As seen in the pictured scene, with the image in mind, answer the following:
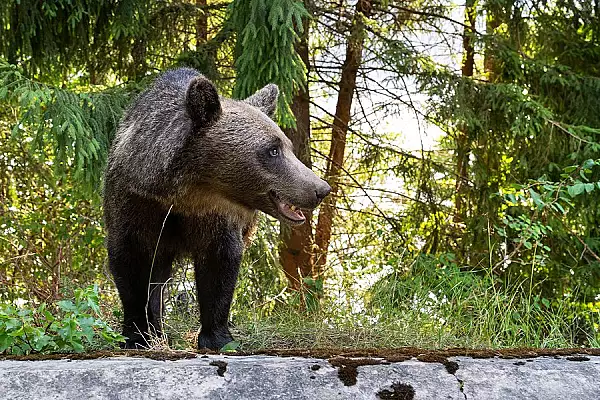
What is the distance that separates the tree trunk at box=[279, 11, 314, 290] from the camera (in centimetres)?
808

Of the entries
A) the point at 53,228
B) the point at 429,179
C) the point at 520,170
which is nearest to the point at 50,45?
the point at 53,228

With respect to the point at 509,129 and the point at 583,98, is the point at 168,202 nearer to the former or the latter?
the point at 509,129

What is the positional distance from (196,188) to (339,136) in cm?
539

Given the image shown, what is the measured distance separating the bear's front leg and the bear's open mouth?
0.46 meters

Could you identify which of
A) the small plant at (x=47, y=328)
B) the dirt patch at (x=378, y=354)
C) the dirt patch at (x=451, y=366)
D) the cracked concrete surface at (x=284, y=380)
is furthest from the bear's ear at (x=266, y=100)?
the dirt patch at (x=451, y=366)

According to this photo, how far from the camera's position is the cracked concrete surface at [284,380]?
2.46 meters

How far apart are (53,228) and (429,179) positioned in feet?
14.9

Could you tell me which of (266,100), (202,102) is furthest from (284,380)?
(266,100)

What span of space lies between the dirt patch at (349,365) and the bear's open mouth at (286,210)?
139 cm

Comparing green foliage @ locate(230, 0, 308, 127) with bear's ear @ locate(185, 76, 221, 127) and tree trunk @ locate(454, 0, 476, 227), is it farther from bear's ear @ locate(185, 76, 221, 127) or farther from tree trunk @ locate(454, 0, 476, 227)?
tree trunk @ locate(454, 0, 476, 227)

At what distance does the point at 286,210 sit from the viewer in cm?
405

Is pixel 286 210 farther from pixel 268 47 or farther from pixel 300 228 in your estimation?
pixel 300 228

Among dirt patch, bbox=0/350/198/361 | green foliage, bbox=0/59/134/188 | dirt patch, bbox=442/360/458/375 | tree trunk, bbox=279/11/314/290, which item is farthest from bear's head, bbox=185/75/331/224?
tree trunk, bbox=279/11/314/290

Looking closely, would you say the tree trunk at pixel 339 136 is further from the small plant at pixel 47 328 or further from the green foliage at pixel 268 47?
the small plant at pixel 47 328
